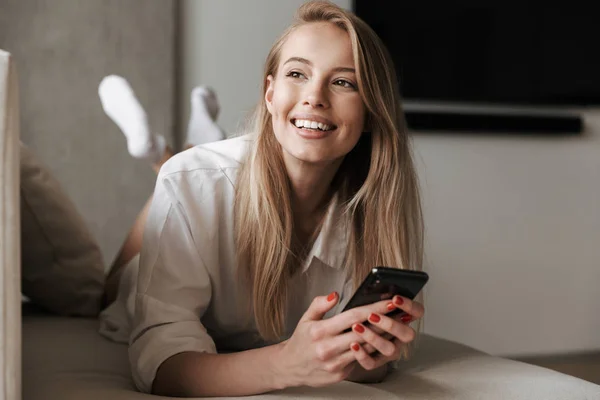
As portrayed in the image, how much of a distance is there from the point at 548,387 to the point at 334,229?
434mm

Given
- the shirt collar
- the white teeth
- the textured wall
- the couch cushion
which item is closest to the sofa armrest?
the couch cushion

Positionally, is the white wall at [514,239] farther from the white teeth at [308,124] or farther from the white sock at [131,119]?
the white teeth at [308,124]

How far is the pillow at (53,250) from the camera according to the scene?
1.56 m

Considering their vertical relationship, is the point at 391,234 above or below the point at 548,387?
above

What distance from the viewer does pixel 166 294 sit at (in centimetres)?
118

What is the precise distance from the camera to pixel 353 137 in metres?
1.26

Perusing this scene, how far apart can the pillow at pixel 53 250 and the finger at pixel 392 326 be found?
0.87 meters

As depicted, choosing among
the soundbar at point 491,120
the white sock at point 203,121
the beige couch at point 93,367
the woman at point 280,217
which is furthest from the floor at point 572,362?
the woman at point 280,217

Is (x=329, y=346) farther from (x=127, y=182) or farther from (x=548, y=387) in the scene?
(x=127, y=182)

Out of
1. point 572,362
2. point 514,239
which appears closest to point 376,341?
point 514,239

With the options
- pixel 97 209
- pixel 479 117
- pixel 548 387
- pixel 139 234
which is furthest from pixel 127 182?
pixel 548 387

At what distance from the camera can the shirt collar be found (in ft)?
4.36

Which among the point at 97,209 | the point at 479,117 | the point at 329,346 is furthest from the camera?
the point at 479,117

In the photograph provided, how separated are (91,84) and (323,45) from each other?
59.2 inches
